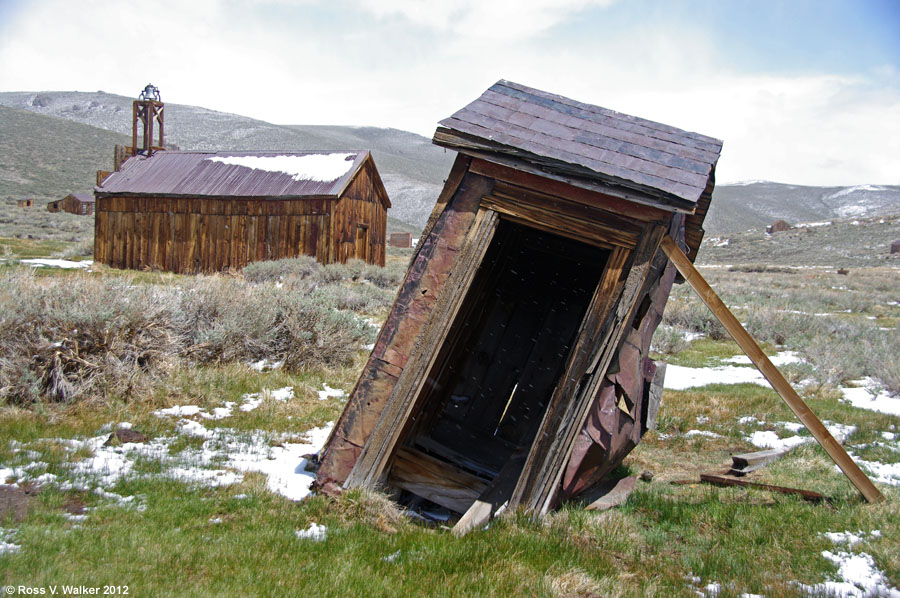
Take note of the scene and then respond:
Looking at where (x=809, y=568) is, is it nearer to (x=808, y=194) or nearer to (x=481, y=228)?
(x=481, y=228)

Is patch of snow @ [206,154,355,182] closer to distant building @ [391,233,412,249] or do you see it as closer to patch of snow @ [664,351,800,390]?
patch of snow @ [664,351,800,390]

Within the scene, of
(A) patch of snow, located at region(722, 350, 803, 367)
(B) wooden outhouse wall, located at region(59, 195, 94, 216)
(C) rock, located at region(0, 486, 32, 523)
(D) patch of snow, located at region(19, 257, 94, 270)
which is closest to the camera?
(C) rock, located at region(0, 486, 32, 523)

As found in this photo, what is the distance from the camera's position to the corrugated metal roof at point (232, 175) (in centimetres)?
1900

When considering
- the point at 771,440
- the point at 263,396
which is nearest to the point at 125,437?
the point at 263,396

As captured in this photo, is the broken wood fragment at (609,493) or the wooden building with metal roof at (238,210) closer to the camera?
the broken wood fragment at (609,493)

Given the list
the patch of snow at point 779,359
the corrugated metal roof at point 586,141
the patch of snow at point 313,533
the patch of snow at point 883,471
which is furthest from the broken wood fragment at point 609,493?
the patch of snow at point 779,359

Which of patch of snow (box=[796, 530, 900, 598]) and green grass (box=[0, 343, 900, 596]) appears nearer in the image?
green grass (box=[0, 343, 900, 596])

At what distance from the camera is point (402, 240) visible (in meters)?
47.6

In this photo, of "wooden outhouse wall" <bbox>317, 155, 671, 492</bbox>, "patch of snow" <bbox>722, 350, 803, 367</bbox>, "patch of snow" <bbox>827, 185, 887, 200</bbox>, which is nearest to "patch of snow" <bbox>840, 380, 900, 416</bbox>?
"patch of snow" <bbox>722, 350, 803, 367</bbox>

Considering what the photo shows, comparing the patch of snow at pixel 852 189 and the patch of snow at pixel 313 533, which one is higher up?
the patch of snow at pixel 852 189

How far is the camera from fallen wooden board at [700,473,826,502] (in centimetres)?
491

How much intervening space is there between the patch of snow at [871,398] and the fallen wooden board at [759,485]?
12.9 ft

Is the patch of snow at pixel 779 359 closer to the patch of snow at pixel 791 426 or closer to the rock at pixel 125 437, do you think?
the patch of snow at pixel 791 426

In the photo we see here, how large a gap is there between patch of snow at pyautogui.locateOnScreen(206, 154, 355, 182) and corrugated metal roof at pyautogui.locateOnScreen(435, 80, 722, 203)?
14519mm
